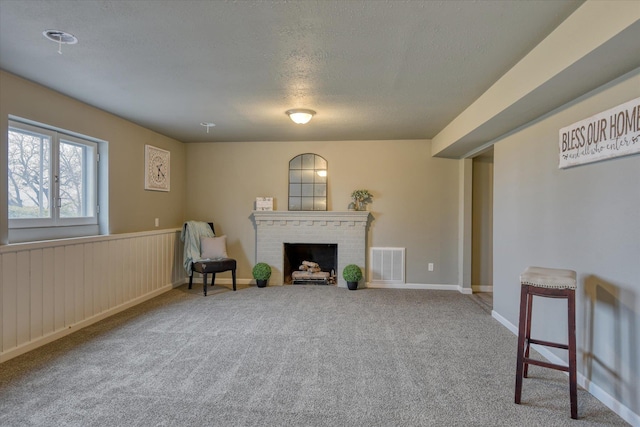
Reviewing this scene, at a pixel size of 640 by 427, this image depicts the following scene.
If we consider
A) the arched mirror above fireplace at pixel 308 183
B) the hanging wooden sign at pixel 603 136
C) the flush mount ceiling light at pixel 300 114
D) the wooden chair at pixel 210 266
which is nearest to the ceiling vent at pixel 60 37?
the flush mount ceiling light at pixel 300 114

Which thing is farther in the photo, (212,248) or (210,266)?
(212,248)

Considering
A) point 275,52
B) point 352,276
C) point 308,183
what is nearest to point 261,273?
point 352,276

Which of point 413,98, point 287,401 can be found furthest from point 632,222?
point 287,401

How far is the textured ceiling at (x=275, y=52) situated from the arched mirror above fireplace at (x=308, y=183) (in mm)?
1747

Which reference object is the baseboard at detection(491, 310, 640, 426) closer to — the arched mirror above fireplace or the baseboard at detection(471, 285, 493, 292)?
the baseboard at detection(471, 285, 493, 292)

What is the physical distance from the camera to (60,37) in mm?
2193

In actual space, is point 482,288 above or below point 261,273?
below

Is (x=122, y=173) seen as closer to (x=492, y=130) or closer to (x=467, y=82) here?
(x=467, y=82)

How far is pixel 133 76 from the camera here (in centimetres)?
285

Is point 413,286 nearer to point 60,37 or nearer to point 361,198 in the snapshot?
point 361,198

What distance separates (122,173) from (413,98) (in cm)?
354

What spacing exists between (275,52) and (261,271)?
3.59 metres

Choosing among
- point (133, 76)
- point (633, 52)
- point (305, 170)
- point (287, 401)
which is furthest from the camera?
point (305, 170)

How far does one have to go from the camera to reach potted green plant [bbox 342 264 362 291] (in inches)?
203
